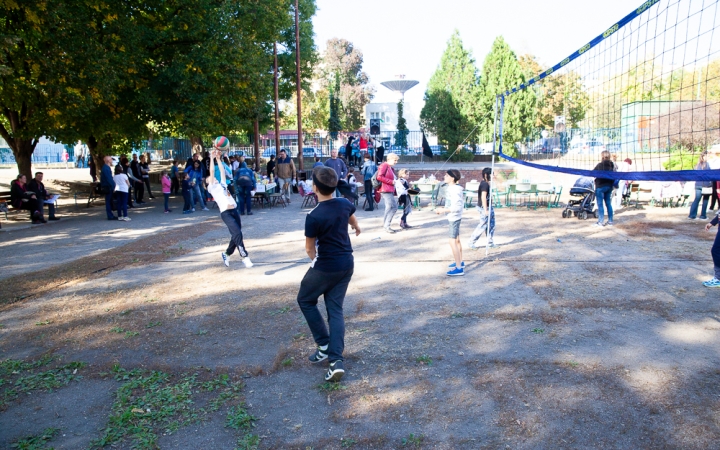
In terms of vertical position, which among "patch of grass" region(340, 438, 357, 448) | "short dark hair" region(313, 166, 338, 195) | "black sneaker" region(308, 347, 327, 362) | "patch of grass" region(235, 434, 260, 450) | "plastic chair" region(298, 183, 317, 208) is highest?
"short dark hair" region(313, 166, 338, 195)

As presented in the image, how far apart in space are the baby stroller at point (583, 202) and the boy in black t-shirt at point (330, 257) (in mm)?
11306

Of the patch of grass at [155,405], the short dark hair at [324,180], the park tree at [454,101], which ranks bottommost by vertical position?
the patch of grass at [155,405]

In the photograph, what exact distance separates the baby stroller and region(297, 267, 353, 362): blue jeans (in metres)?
11.3

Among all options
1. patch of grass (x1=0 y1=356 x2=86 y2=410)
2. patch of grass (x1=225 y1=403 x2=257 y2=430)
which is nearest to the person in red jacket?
patch of grass (x1=0 y1=356 x2=86 y2=410)

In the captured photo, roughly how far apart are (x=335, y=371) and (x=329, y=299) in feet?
2.04

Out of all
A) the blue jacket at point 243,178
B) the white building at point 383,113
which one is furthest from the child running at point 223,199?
the white building at point 383,113

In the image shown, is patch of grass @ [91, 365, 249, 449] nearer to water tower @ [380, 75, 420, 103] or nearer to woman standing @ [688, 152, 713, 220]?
woman standing @ [688, 152, 713, 220]

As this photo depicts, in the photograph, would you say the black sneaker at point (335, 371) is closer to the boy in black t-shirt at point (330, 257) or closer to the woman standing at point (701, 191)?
the boy in black t-shirt at point (330, 257)

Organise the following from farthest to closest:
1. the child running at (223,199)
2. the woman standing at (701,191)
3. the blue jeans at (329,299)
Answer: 1. the woman standing at (701,191)
2. the child running at (223,199)
3. the blue jeans at (329,299)

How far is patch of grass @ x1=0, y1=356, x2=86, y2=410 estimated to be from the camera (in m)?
4.58

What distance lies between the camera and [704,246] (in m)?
10.0

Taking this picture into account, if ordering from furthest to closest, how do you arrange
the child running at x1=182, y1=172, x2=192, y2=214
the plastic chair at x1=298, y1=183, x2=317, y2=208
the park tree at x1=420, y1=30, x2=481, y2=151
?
the park tree at x1=420, y1=30, x2=481, y2=151 < the plastic chair at x1=298, y1=183, x2=317, y2=208 < the child running at x1=182, y1=172, x2=192, y2=214

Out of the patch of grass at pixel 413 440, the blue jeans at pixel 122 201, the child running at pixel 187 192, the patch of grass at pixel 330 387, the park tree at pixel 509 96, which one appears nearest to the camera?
the patch of grass at pixel 413 440

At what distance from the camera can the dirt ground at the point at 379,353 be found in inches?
152
